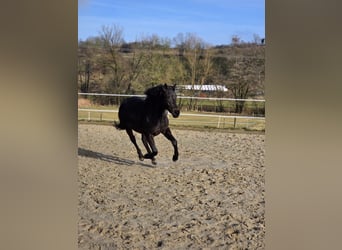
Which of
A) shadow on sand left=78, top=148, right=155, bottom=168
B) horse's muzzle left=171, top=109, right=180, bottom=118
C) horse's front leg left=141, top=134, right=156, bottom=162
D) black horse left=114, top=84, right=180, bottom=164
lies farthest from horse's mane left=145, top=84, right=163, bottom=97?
shadow on sand left=78, top=148, right=155, bottom=168

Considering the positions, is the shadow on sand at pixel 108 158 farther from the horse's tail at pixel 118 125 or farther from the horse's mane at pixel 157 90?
the horse's mane at pixel 157 90

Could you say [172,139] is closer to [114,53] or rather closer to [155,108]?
[155,108]

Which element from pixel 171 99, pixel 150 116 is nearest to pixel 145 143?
pixel 150 116

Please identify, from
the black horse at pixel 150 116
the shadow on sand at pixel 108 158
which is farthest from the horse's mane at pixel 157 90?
the shadow on sand at pixel 108 158

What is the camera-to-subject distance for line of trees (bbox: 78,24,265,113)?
1933 millimetres

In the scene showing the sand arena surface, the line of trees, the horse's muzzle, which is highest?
the line of trees

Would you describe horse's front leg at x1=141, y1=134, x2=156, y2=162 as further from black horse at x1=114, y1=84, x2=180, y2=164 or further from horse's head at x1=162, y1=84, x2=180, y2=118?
horse's head at x1=162, y1=84, x2=180, y2=118

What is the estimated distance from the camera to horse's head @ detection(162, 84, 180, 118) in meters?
1.98

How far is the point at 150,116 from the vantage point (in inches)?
82.3

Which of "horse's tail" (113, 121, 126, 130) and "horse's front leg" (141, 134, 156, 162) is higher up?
"horse's tail" (113, 121, 126, 130)

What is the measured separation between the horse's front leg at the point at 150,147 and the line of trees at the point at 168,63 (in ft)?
0.77

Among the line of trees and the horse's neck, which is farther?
the horse's neck

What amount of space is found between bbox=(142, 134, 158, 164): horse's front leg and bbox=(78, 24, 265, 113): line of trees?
0.23 metres
